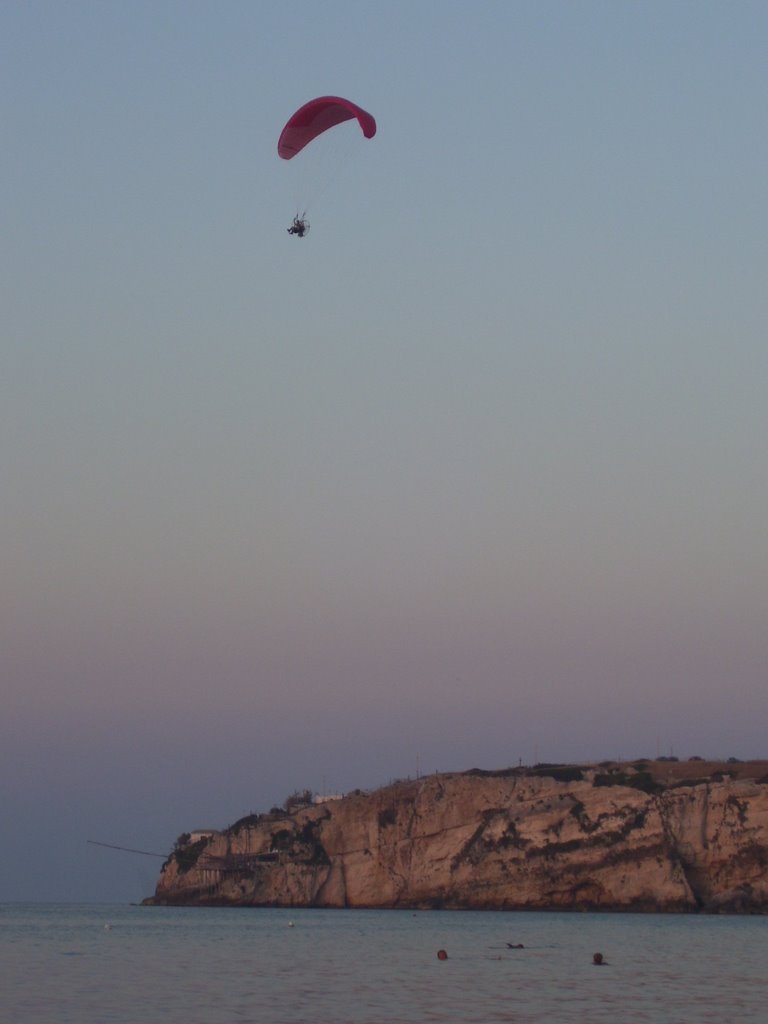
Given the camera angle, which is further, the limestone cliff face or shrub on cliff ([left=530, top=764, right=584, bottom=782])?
shrub on cliff ([left=530, top=764, right=584, bottom=782])

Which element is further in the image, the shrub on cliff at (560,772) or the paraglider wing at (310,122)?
the shrub on cliff at (560,772)

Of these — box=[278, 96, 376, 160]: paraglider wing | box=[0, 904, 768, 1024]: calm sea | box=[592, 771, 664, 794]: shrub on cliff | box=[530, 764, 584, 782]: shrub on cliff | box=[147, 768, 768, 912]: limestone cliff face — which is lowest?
box=[0, 904, 768, 1024]: calm sea

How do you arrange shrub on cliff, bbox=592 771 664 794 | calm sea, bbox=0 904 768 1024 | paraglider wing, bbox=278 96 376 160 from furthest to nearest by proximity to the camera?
shrub on cliff, bbox=592 771 664 794 → paraglider wing, bbox=278 96 376 160 → calm sea, bbox=0 904 768 1024

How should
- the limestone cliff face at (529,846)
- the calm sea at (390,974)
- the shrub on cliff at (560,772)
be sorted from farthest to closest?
1. the shrub on cliff at (560,772)
2. the limestone cliff face at (529,846)
3. the calm sea at (390,974)

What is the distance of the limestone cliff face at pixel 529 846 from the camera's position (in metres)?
69.8

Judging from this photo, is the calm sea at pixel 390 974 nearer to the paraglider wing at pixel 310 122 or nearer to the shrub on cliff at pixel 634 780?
the shrub on cliff at pixel 634 780

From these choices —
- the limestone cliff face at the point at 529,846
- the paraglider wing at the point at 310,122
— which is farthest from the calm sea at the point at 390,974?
the paraglider wing at the point at 310,122

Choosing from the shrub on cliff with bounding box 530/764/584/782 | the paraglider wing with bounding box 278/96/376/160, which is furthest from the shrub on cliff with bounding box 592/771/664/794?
the paraglider wing with bounding box 278/96/376/160

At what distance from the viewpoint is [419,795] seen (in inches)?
3073

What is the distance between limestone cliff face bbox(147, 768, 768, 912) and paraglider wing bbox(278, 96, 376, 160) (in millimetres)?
45371

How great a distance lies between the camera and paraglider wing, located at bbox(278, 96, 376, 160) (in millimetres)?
33312

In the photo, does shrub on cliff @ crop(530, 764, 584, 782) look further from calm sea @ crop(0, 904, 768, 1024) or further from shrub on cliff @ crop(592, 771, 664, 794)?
calm sea @ crop(0, 904, 768, 1024)

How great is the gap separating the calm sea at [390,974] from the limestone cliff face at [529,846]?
935 centimetres

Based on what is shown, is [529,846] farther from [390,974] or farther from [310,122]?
[310,122]
